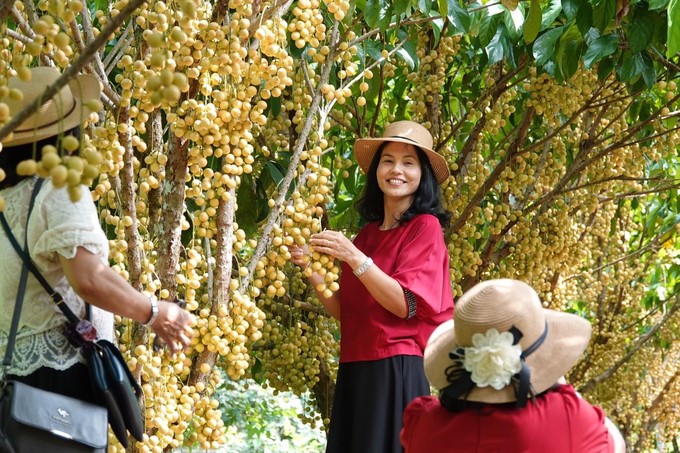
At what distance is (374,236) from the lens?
11.6 ft

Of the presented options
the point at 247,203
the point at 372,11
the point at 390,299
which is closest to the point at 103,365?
the point at 390,299

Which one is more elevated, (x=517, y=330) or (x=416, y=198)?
(x=416, y=198)

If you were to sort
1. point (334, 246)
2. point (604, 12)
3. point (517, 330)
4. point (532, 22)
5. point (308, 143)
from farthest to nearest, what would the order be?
point (308, 143) < point (532, 22) < point (604, 12) < point (334, 246) < point (517, 330)

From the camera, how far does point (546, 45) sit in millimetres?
3924

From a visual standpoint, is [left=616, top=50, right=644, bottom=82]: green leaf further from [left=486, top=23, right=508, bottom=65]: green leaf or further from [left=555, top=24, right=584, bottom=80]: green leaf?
[left=486, top=23, right=508, bottom=65]: green leaf

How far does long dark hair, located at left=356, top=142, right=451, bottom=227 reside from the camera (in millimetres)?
3465

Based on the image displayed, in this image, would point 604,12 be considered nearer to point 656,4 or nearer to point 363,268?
point 656,4

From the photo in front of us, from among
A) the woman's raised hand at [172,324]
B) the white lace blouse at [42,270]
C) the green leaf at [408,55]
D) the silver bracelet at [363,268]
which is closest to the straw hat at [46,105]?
the white lace blouse at [42,270]

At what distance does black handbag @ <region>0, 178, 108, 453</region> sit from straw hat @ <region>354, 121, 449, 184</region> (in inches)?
65.2

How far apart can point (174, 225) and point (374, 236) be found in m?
0.91

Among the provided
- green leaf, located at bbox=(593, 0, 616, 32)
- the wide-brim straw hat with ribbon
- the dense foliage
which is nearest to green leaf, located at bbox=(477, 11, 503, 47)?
the dense foliage

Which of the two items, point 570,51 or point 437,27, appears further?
point 437,27

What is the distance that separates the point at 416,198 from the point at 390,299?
0.46 metres

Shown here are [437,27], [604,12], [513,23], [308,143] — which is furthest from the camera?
[437,27]
